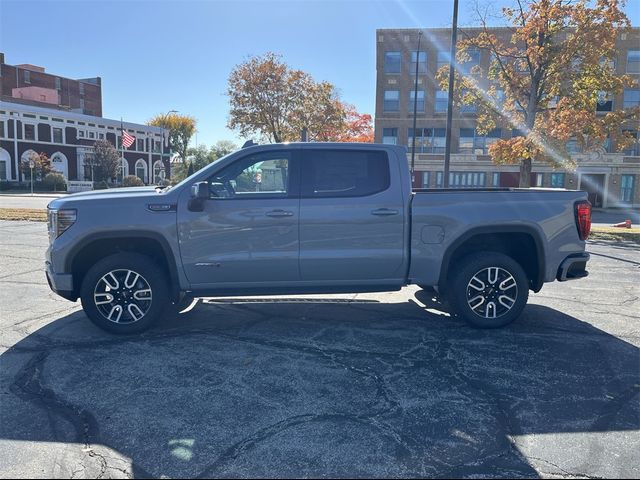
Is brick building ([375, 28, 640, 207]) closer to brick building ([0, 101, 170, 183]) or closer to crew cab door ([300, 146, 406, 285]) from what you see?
brick building ([0, 101, 170, 183])

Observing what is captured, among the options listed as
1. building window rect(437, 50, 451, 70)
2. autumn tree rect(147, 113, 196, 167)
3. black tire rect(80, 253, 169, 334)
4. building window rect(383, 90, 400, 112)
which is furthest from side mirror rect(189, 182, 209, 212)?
autumn tree rect(147, 113, 196, 167)

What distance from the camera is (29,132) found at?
52.4 meters

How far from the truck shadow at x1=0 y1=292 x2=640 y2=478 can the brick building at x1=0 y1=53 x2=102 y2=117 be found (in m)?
70.8

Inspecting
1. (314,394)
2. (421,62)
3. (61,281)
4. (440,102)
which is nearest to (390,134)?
(440,102)

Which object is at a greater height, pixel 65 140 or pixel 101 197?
pixel 65 140

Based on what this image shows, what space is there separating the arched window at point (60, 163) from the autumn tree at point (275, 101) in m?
31.6

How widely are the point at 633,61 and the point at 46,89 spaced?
71703 millimetres

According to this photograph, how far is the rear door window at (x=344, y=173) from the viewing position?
5.35m

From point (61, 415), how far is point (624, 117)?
2315 centimetres

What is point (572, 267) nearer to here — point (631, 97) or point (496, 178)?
point (496, 178)

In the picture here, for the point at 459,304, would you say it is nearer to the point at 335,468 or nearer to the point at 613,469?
the point at 613,469

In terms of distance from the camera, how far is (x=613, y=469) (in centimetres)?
295

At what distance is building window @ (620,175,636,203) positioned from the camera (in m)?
42.4

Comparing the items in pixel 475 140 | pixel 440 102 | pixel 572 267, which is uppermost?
pixel 440 102
